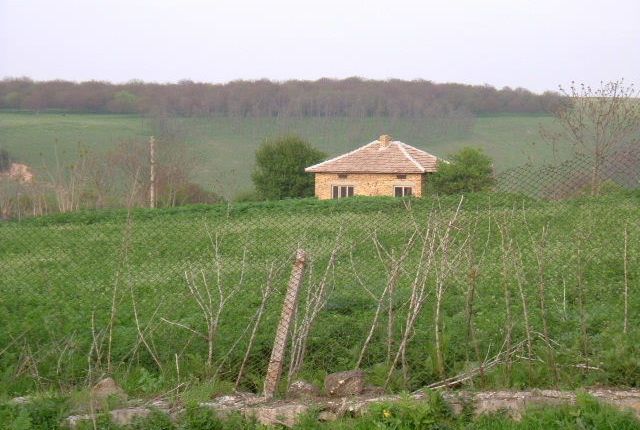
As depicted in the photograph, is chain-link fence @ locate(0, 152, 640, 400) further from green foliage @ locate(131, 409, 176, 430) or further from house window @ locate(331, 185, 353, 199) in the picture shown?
house window @ locate(331, 185, 353, 199)

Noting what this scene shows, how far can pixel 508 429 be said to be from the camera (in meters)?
4.38

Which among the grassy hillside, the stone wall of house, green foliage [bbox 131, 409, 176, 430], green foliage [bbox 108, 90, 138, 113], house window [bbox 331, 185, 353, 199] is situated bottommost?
house window [bbox 331, 185, 353, 199]

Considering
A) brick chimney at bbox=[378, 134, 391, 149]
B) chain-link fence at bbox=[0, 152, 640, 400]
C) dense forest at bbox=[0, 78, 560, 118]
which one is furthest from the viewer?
dense forest at bbox=[0, 78, 560, 118]

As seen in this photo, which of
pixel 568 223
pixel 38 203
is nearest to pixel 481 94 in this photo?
pixel 38 203

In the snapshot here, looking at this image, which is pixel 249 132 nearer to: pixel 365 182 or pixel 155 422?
pixel 365 182

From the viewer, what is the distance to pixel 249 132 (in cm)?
3806

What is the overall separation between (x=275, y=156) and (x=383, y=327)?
22672mm

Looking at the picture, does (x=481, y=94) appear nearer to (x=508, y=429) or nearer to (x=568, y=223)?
(x=568, y=223)

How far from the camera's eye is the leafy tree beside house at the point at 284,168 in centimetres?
2533

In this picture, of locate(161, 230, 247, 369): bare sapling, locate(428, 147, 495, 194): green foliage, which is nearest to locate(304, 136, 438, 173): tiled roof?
locate(428, 147, 495, 194): green foliage

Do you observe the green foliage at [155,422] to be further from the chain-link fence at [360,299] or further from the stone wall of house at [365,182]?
the stone wall of house at [365,182]

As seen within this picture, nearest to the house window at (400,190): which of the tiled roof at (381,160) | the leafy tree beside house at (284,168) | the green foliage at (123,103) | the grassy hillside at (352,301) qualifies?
the tiled roof at (381,160)

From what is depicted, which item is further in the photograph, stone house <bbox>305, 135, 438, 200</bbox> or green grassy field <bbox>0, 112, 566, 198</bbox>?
green grassy field <bbox>0, 112, 566, 198</bbox>

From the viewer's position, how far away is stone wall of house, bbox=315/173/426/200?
21.9 m
